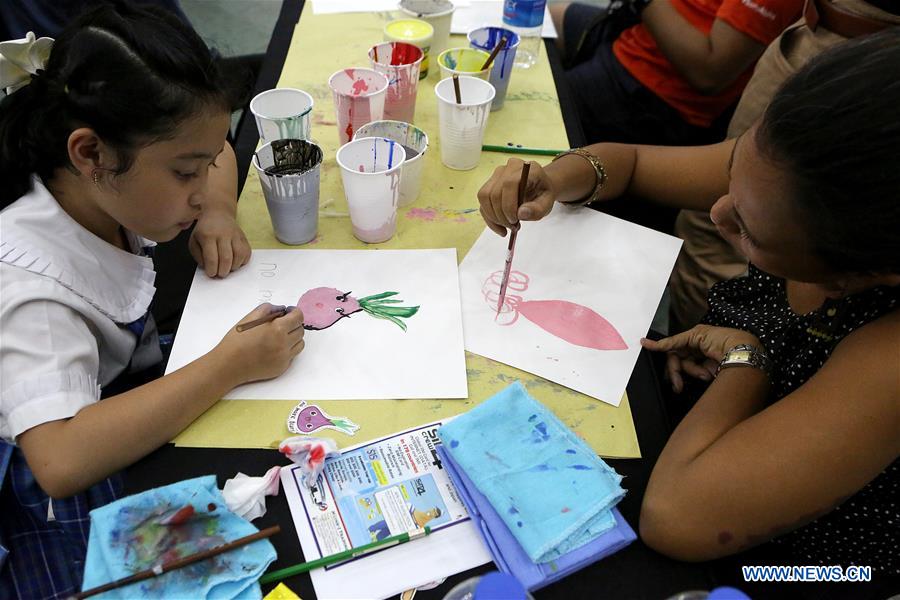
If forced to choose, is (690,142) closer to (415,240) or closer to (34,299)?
(415,240)

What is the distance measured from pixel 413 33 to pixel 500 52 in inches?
9.1

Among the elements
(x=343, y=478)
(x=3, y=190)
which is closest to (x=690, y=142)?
(x=343, y=478)

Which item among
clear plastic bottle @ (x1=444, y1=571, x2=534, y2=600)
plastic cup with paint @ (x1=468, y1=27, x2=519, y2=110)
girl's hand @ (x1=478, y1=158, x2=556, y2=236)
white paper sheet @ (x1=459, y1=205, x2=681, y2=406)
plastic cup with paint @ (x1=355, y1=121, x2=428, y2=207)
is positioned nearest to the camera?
clear plastic bottle @ (x1=444, y1=571, x2=534, y2=600)

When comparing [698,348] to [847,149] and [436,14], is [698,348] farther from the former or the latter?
[436,14]

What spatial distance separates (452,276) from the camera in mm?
1034

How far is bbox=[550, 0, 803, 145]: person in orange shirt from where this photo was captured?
59.4 inches

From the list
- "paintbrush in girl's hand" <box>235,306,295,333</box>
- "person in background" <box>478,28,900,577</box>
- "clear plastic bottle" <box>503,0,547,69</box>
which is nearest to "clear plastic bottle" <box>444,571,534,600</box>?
"person in background" <box>478,28,900,577</box>

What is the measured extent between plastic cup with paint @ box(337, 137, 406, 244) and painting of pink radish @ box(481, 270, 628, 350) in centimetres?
21

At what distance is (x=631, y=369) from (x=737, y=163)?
32 cm

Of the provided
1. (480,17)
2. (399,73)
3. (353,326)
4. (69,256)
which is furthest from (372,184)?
(480,17)

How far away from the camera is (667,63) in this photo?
1773 millimetres

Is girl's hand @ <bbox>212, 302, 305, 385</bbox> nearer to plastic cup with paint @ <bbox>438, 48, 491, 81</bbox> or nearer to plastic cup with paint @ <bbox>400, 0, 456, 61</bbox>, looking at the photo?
plastic cup with paint @ <bbox>438, 48, 491, 81</bbox>

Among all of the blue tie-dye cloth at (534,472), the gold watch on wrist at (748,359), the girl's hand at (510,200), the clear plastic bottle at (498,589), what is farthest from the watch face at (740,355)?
the clear plastic bottle at (498,589)

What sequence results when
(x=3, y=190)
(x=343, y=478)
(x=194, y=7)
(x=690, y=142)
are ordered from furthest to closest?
(x=194, y=7), (x=690, y=142), (x=3, y=190), (x=343, y=478)
